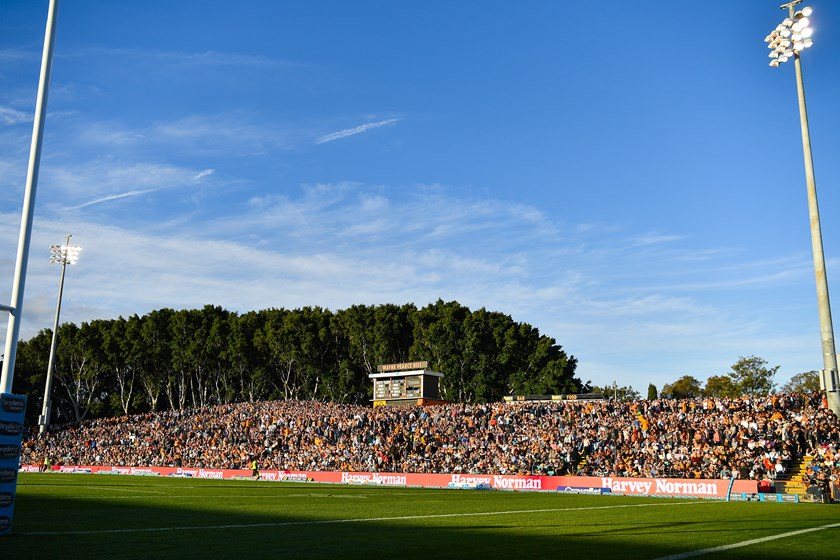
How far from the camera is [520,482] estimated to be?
121 feet

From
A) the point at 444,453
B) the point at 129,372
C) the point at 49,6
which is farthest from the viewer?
the point at 129,372

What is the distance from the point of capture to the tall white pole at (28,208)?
12125mm

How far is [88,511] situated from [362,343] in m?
74.7

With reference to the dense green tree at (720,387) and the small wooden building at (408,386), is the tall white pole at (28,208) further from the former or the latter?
the dense green tree at (720,387)

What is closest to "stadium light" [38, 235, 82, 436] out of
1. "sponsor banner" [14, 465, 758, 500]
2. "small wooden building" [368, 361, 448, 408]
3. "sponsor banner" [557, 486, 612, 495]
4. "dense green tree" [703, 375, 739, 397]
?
"sponsor banner" [14, 465, 758, 500]

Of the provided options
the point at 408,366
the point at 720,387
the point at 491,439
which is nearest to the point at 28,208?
the point at 491,439

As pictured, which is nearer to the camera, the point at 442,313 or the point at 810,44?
the point at 810,44

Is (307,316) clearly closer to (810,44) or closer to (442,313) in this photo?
(442,313)

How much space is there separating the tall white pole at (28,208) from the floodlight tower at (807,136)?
67.8 ft

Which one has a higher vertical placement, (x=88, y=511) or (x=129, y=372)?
(x=129, y=372)

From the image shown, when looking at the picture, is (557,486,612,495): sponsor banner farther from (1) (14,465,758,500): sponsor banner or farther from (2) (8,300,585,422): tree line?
(2) (8,300,585,422): tree line

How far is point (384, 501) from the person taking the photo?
24266mm

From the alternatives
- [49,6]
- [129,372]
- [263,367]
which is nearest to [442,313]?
[263,367]

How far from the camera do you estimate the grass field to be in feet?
34.9
